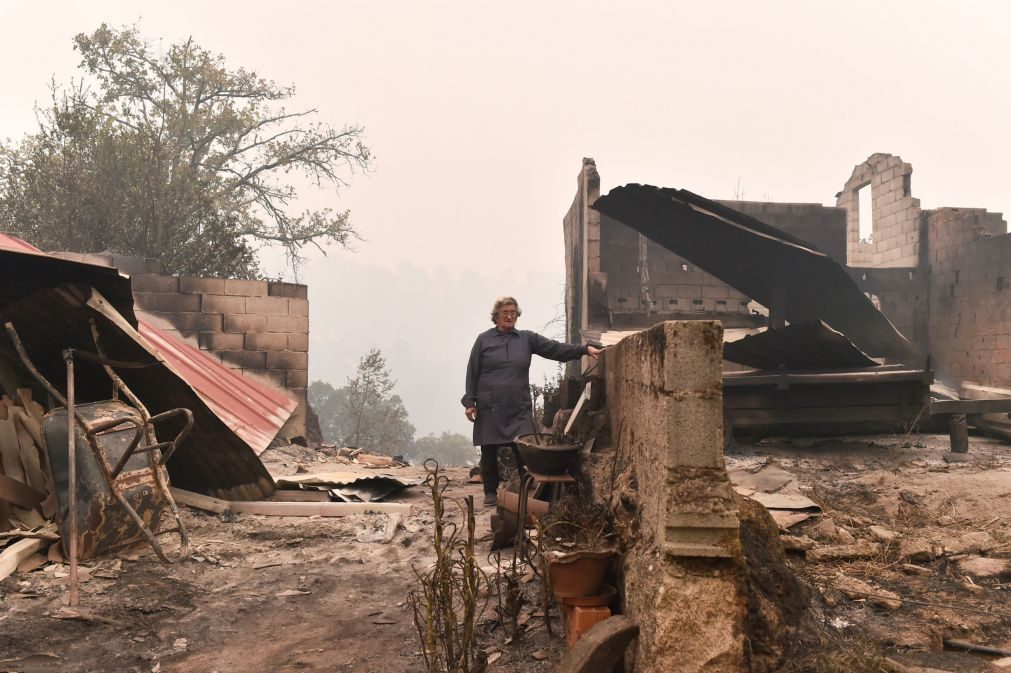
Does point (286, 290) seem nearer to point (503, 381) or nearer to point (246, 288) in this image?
point (246, 288)

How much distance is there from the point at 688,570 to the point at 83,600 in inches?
128

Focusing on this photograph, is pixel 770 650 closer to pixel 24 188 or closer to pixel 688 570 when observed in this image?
pixel 688 570

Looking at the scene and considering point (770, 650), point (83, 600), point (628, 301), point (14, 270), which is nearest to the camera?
point (770, 650)

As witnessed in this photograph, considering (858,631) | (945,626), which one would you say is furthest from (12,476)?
(945,626)

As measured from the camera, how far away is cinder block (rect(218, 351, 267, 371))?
401 inches

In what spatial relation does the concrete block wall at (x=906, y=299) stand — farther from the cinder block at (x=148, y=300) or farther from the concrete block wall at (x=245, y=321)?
the cinder block at (x=148, y=300)

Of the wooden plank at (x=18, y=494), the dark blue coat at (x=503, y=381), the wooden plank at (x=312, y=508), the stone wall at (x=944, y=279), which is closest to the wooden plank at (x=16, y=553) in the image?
the wooden plank at (x=18, y=494)

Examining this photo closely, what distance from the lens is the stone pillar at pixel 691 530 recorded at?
8.36 ft

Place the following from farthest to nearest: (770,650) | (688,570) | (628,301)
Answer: (628,301) → (770,650) → (688,570)

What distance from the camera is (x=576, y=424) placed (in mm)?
4793

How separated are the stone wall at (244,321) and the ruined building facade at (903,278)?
5471mm

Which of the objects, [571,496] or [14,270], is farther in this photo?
[14,270]

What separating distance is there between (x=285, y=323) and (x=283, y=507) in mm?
4699

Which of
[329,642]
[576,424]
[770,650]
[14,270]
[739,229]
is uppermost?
[739,229]
